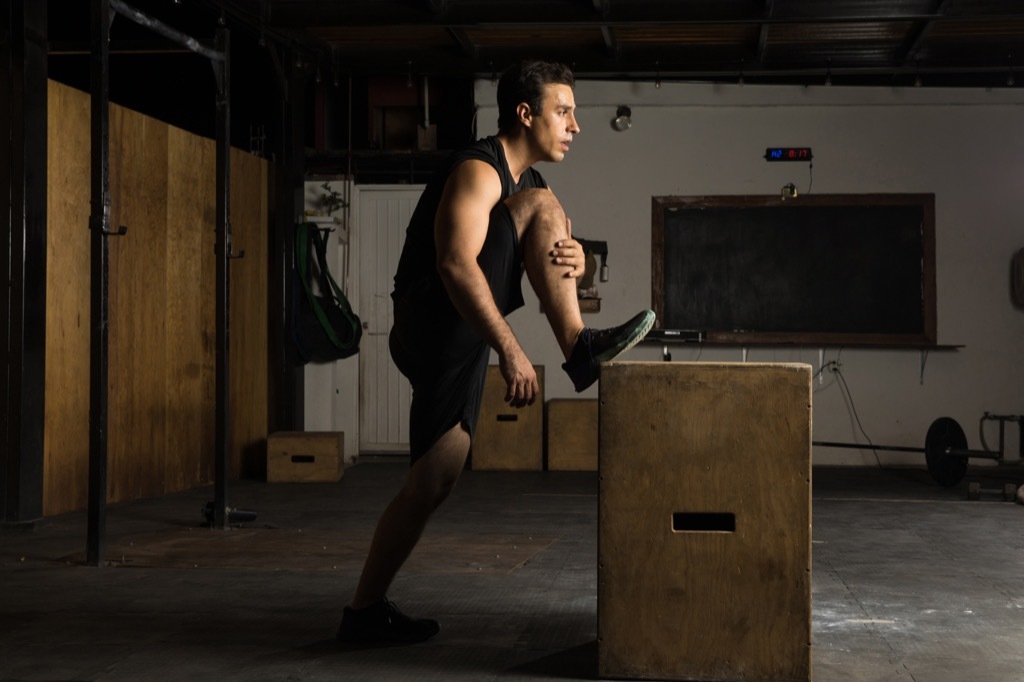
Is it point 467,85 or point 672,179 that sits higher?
point 467,85

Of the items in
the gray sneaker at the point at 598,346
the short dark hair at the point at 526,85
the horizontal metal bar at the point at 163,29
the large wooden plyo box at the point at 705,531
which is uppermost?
the horizontal metal bar at the point at 163,29

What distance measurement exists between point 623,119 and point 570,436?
237 centimetres

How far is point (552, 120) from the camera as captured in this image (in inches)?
116

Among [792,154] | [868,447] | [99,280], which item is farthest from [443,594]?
[792,154]

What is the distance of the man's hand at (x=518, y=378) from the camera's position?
2.63 meters

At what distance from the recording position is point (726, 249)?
8477mm

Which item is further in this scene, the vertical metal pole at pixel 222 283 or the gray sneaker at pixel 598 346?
the vertical metal pole at pixel 222 283

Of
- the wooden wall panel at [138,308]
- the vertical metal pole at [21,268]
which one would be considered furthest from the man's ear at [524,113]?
the wooden wall panel at [138,308]

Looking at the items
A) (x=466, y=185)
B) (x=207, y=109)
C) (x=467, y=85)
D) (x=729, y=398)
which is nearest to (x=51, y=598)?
(x=466, y=185)

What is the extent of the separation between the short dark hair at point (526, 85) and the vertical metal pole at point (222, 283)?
2422mm

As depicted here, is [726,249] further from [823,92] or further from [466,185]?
[466,185]

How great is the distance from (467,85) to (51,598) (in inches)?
243

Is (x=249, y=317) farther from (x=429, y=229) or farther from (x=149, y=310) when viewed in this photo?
(x=429, y=229)

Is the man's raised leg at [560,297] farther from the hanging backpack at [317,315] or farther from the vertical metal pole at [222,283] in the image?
the hanging backpack at [317,315]
